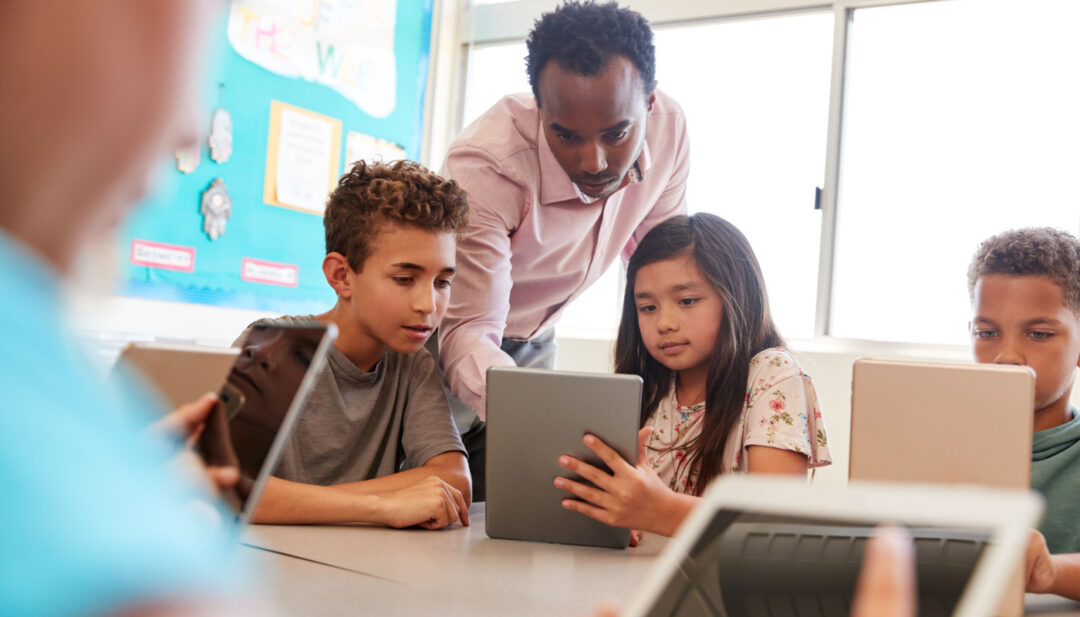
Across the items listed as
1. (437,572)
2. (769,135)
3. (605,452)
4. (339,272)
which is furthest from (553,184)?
(769,135)

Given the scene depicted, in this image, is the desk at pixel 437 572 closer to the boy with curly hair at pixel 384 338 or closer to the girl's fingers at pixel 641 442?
the girl's fingers at pixel 641 442

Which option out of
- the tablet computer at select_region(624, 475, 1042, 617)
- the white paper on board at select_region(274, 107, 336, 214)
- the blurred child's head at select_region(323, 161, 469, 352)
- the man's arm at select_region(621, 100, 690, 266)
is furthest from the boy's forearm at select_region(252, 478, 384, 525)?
the white paper on board at select_region(274, 107, 336, 214)

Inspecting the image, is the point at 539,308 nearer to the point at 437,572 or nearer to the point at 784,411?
the point at 784,411

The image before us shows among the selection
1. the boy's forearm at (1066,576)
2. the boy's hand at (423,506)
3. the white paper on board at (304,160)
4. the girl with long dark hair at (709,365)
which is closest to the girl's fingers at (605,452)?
the boy's hand at (423,506)

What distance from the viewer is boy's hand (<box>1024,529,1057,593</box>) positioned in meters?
0.90

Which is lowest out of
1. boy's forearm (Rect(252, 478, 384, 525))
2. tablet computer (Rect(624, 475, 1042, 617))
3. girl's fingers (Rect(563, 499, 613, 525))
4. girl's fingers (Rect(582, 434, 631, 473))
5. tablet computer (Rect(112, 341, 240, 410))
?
boy's forearm (Rect(252, 478, 384, 525))

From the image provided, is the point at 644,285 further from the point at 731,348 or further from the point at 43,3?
the point at 43,3

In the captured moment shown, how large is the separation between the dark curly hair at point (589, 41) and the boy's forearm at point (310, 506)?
33.7 inches

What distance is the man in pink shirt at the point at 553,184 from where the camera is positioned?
1647 millimetres

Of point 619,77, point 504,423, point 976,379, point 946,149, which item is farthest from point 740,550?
point 946,149

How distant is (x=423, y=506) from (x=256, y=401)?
1.94ft

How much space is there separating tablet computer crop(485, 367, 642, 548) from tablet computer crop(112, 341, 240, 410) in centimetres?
52

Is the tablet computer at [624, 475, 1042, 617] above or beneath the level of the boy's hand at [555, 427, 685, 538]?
above

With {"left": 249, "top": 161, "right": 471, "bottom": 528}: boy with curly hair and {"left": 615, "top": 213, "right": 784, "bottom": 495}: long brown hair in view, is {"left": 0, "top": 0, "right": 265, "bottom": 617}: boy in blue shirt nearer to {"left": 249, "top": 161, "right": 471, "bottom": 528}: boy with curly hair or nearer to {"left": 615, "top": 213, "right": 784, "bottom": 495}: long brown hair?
{"left": 249, "top": 161, "right": 471, "bottom": 528}: boy with curly hair
